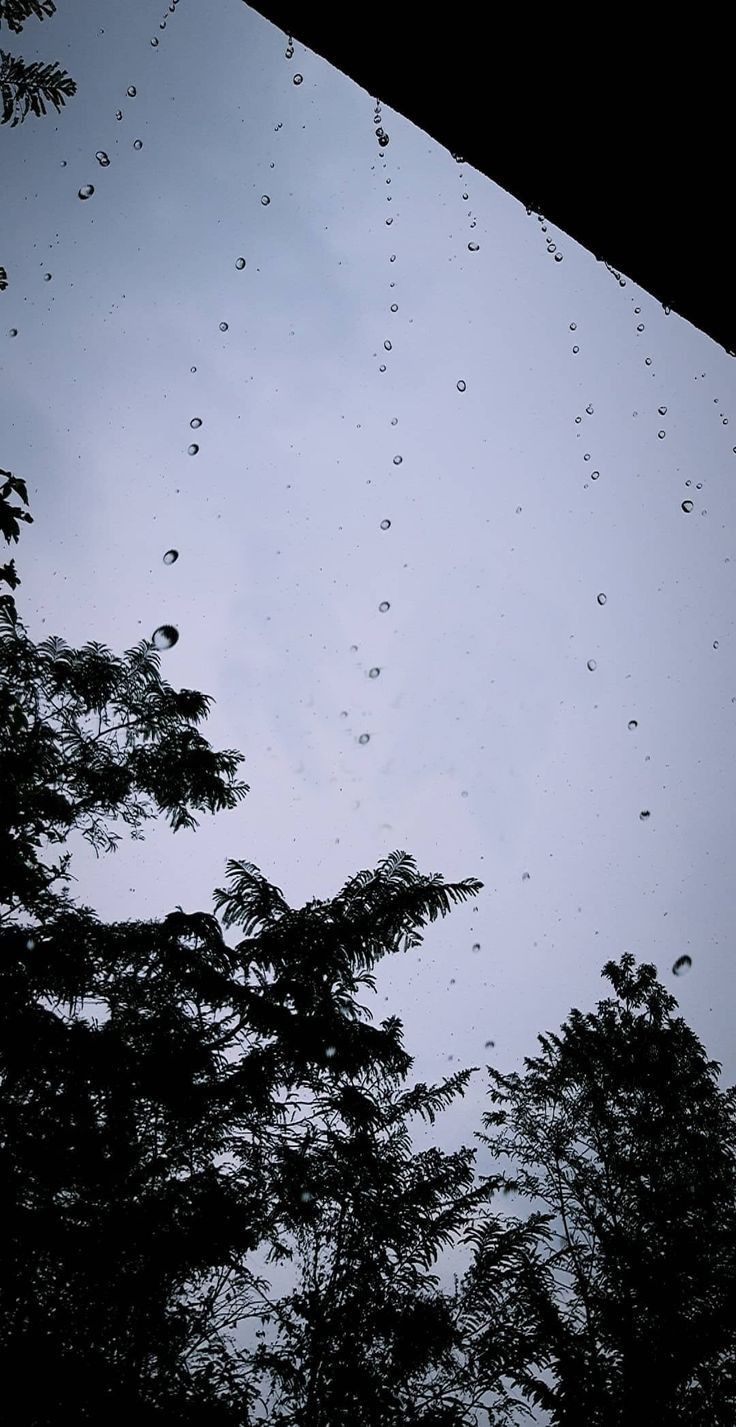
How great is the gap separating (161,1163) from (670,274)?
19.4 feet

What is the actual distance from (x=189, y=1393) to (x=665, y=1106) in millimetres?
9140

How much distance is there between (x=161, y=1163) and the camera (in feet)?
16.2

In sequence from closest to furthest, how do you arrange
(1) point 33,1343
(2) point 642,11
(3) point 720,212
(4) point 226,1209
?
(2) point 642,11
(3) point 720,212
(1) point 33,1343
(4) point 226,1209

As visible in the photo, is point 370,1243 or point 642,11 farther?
point 370,1243

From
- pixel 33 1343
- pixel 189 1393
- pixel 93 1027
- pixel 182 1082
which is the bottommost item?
pixel 189 1393

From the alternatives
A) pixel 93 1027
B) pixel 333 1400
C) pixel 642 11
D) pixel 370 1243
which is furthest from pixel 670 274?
pixel 333 1400

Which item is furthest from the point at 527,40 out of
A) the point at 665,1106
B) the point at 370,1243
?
the point at 665,1106

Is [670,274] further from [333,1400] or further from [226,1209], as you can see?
[333,1400]

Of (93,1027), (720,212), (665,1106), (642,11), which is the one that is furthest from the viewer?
(665,1106)

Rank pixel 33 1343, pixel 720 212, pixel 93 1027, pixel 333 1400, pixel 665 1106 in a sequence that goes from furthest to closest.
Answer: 1. pixel 665 1106
2. pixel 333 1400
3. pixel 93 1027
4. pixel 33 1343
5. pixel 720 212

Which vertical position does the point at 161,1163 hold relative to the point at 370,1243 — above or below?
above

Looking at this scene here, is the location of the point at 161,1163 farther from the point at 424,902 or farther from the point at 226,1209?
the point at 424,902

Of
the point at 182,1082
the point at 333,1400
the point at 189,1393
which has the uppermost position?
the point at 182,1082

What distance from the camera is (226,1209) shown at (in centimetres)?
477
